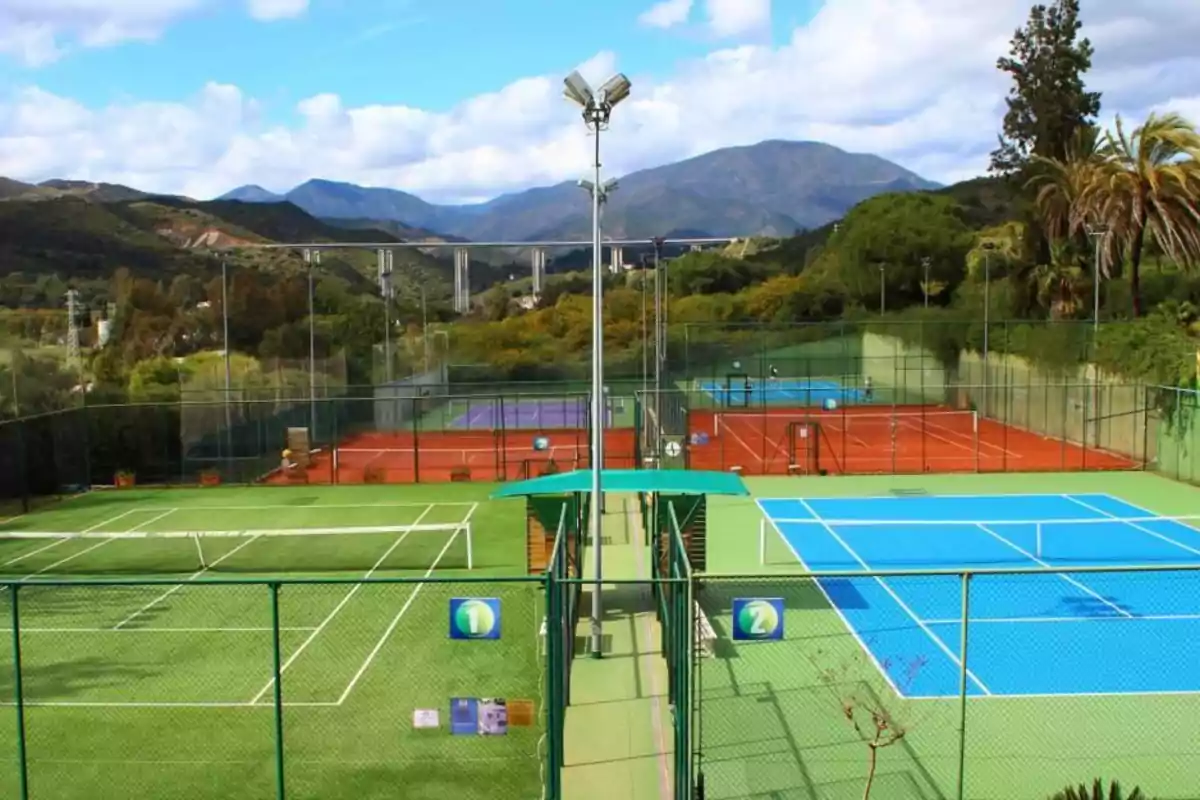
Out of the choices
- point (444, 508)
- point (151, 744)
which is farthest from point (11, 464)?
point (151, 744)

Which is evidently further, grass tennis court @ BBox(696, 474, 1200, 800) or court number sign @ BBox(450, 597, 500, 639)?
grass tennis court @ BBox(696, 474, 1200, 800)

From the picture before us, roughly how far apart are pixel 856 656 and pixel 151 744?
340 inches

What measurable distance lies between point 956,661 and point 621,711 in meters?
5.02

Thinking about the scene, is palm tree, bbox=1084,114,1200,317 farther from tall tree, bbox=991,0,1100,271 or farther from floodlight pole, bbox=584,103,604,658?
floodlight pole, bbox=584,103,604,658

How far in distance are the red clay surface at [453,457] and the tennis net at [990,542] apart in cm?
934

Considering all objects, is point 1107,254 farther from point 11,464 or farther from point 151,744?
point 151,744

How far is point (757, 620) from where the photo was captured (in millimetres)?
10242

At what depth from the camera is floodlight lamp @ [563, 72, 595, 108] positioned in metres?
13.5

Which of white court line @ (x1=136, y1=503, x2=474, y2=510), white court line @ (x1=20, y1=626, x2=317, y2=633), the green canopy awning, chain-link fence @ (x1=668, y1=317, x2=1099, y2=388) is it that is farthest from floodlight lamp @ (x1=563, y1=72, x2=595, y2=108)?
chain-link fence @ (x1=668, y1=317, x2=1099, y2=388)

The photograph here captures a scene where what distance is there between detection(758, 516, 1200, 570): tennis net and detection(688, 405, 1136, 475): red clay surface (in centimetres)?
627

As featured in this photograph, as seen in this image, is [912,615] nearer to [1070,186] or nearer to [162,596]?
[162,596]

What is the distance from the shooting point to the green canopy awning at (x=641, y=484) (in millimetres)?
16281

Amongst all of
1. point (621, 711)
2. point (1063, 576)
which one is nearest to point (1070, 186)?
point (1063, 576)

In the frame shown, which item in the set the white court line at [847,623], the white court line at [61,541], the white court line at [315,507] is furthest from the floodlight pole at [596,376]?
the white court line at [315,507]
